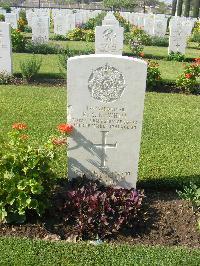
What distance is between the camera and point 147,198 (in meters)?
5.64

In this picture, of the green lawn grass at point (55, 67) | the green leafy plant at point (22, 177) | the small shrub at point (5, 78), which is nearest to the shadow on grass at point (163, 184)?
the green leafy plant at point (22, 177)

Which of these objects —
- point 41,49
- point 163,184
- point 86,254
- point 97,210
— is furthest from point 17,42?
point 86,254

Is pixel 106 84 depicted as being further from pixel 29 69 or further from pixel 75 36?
pixel 75 36

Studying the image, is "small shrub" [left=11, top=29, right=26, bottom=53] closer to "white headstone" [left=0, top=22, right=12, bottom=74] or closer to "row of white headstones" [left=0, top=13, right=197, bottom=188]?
"white headstone" [left=0, top=22, right=12, bottom=74]

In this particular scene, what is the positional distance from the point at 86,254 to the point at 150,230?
901 millimetres

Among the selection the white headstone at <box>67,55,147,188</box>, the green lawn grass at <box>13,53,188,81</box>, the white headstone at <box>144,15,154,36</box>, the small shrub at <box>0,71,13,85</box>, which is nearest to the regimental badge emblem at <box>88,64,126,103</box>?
the white headstone at <box>67,55,147,188</box>

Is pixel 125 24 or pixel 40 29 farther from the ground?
pixel 125 24

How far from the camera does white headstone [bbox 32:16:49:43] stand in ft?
61.5

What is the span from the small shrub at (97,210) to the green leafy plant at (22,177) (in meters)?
0.29

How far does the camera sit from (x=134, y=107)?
198 inches

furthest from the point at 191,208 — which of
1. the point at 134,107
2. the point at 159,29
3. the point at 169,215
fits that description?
the point at 159,29

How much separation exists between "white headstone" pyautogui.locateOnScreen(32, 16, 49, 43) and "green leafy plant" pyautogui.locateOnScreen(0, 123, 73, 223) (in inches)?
581

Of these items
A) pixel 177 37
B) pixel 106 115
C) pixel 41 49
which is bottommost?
pixel 41 49

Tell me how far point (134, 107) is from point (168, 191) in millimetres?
1567
